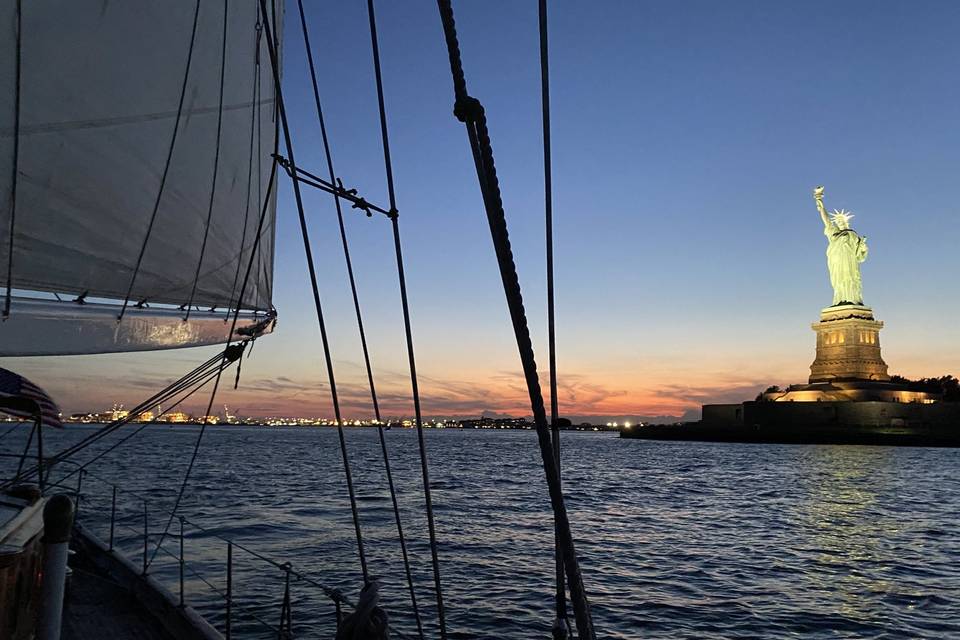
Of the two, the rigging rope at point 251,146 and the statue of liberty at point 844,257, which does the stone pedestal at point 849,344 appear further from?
the rigging rope at point 251,146

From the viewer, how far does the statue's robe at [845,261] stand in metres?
82.9

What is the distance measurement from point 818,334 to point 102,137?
9145 centimetres

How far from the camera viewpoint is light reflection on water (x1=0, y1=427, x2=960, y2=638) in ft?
47.1

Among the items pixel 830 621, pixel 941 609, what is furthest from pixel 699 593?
pixel 941 609

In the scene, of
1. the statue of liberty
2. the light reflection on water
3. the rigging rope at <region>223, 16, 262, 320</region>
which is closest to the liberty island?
the statue of liberty

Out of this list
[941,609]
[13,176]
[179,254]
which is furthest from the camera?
[941,609]

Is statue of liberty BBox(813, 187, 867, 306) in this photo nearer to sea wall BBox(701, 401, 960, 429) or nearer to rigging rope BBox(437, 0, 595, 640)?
sea wall BBox(701, 401, 960, 429)

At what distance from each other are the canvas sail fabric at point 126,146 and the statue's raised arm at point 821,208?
87332mm

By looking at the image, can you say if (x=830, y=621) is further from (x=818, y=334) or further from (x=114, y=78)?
(x=818, y=334)

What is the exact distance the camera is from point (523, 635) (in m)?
13.2

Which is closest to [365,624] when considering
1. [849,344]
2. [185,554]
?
[185,554]

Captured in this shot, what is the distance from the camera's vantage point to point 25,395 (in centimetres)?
646

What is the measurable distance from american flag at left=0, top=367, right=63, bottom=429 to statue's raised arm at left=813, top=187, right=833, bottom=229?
3536 inches

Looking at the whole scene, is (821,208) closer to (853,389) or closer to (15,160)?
(853,389)
